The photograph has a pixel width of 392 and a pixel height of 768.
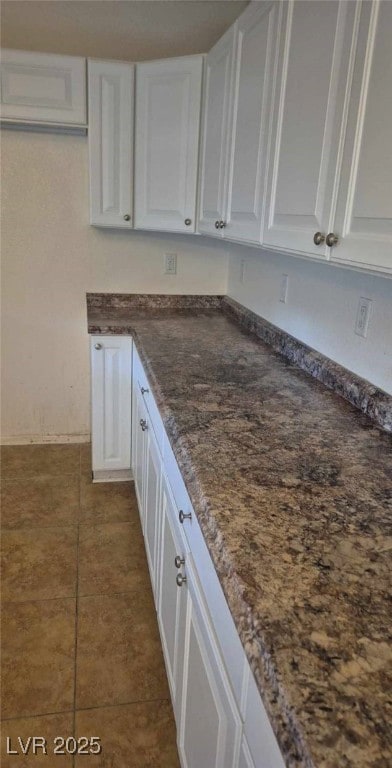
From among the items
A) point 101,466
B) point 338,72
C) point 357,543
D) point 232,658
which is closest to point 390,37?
point 338,72

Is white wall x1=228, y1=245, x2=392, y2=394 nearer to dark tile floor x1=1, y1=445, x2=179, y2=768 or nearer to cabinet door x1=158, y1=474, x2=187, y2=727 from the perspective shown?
cabinet door x1=158, y1=474, x2=187, y2=727

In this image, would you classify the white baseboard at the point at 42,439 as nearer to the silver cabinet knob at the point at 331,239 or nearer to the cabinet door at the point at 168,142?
the cabinet door at the point at 168,142

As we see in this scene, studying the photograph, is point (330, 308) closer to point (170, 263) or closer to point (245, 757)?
point (245, 757)

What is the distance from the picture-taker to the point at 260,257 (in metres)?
2.50

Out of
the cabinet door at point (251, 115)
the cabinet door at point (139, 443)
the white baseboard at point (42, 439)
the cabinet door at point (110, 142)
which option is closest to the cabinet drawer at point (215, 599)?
the cabinet door at point (139, 443)

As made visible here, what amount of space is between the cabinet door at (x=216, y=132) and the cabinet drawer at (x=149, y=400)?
26.4 inches

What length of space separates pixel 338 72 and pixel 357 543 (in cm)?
99

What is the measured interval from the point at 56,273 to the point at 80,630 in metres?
1.90

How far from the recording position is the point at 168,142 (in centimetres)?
248

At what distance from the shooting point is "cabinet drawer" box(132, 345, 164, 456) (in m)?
1.64

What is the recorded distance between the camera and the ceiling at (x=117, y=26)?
6.42ft

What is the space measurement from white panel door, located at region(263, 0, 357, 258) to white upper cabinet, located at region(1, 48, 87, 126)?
1.39 m
